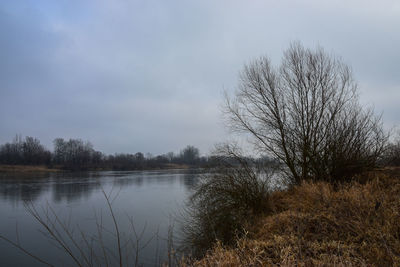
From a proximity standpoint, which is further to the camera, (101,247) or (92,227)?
(92,227)

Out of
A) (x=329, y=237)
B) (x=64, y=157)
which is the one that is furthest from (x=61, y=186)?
(x=64, y=157)

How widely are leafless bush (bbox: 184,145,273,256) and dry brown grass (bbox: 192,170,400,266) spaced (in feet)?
5.73

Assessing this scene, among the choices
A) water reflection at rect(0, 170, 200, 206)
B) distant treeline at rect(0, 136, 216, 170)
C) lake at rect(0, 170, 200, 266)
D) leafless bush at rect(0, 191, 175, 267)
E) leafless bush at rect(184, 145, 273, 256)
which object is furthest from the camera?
distant treeline at rect(0, 136, 216, 170)

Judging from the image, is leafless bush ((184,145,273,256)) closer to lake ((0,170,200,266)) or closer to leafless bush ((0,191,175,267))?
lake ((0,170,200,266))

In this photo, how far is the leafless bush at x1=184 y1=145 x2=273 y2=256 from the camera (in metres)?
8.95

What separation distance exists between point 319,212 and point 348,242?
144cm

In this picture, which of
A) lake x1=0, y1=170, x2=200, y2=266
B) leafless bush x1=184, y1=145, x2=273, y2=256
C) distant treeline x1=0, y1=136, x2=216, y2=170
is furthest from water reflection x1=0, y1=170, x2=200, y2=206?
distant treeline x1=0, y1=136, x2=216, y2=170

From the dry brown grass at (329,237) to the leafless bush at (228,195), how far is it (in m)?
1.75

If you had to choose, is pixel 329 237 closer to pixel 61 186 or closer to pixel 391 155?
pixel 391 155

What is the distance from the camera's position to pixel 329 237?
5035 millimetres

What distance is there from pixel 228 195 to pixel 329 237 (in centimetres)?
491

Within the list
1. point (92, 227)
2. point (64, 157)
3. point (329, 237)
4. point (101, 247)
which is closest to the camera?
point (329, 237)

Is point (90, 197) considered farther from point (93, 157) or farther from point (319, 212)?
point (93, 157)

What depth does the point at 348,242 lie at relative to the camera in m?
4.77
